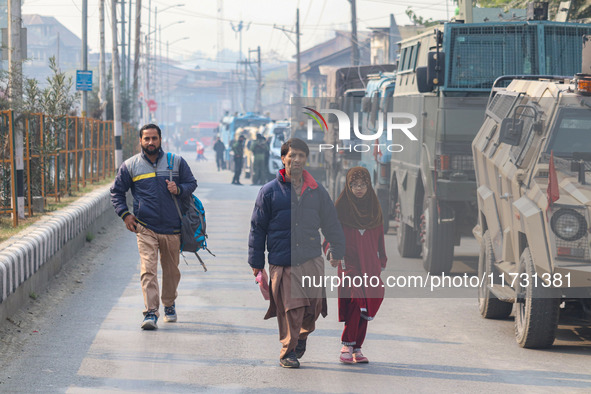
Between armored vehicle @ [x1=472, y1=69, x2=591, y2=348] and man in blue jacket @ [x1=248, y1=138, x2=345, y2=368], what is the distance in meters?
1.54

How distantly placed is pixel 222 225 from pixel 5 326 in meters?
10.5

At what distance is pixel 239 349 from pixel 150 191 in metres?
1.89

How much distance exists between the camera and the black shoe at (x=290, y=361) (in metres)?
7.84

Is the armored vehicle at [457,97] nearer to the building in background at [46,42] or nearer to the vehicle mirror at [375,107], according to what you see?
the vehicle mirror at [375,107]

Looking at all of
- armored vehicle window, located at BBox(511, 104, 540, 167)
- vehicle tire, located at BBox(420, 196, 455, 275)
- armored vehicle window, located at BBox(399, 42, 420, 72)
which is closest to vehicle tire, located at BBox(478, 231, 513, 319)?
armored vehicle window, located at BBox(511, 104, 540, 167)

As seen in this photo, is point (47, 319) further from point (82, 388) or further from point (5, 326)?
point (82, 388)

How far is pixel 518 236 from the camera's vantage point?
29.1ft

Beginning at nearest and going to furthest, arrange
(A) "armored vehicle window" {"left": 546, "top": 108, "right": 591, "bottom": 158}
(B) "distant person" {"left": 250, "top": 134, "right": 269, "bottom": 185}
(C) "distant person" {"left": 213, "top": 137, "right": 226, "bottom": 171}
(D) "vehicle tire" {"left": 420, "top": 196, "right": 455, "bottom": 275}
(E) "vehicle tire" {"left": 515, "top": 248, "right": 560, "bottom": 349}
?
(E) "vehicle tire" {"left": 515, "top": 248, "right": 560, "bottom": 349} → (A) "armored vehicle window" {"left": 546, "top": 108, "right": 591, "bottom": 158} → (D) "vehicle tire" {"left": 420, "top": 196, "right": 455, "bottom": 275} → (B) "distant person" {"left": 250, "top": 134, "right": 269, "bottom": 185} → (C) "distant person" {"left": 213, "top": 137, "right": 226, "bottom": 171}

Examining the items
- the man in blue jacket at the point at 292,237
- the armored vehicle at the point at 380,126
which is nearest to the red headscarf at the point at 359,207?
the man in blue jacket at the point at 292,237

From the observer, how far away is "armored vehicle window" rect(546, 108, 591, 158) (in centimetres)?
874

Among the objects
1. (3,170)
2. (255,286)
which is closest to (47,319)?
(255,286)

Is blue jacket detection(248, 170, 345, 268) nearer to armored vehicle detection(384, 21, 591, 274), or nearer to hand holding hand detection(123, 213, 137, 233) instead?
hand holding hand detection(123, 213, 137, 233)

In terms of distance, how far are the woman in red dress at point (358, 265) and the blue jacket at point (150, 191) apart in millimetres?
2146

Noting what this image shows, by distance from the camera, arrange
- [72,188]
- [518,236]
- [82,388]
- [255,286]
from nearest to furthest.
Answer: [82,388], [518,236], [255,286], [72,188]
